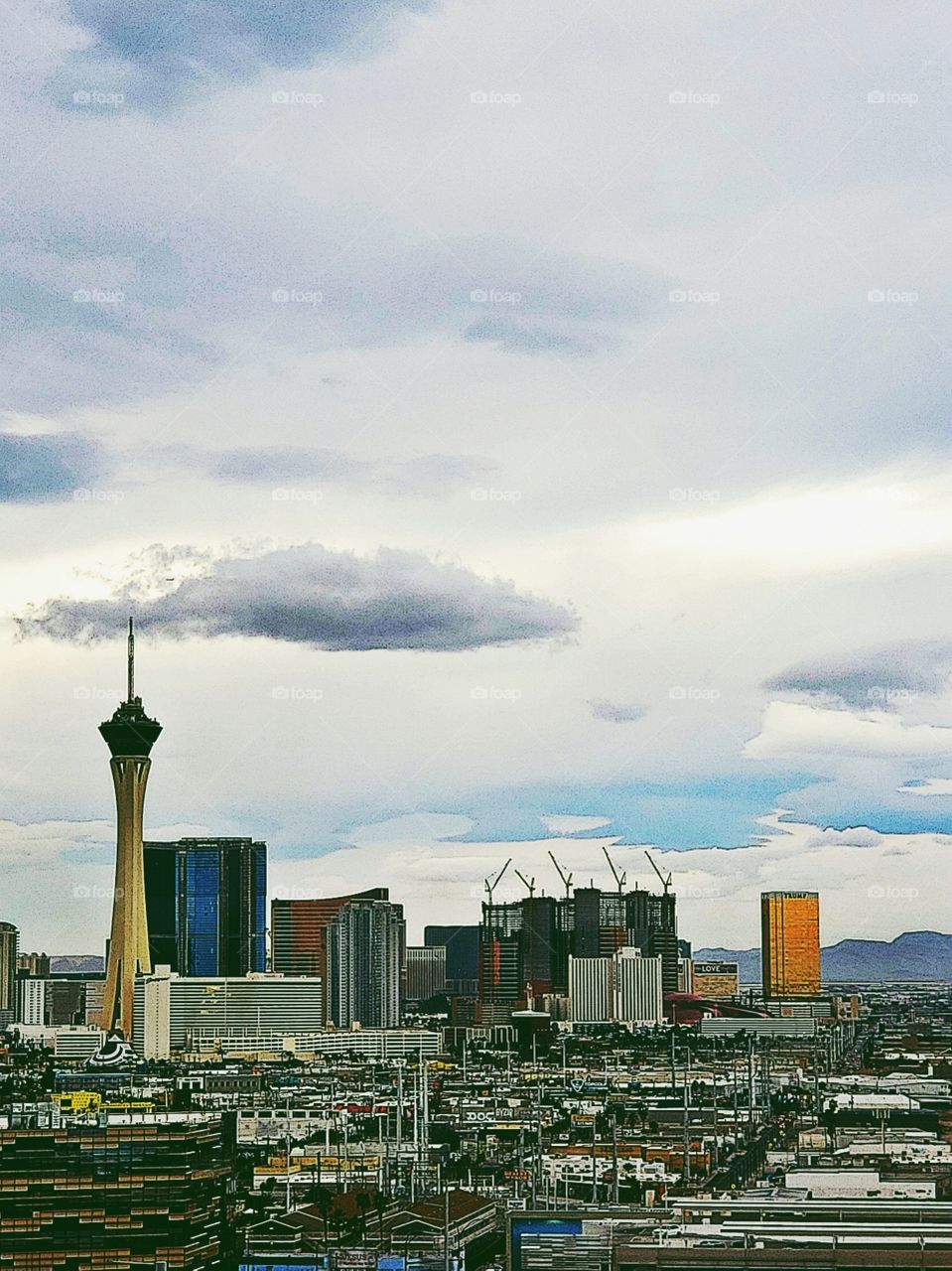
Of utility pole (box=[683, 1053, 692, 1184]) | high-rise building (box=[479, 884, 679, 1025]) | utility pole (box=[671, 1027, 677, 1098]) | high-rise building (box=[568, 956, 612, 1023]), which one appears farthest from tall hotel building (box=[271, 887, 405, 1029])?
utility pole (box=[683, 1053, 692, 1184])

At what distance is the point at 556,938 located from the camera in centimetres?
3019

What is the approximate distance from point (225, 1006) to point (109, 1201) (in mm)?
18803

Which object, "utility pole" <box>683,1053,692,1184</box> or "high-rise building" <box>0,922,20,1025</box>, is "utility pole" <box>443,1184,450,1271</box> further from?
"high-rise building" <box>0,922,20,1025</box>

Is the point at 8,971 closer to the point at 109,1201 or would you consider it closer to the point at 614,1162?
the point at 614,1162

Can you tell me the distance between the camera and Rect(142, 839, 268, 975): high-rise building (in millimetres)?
28000

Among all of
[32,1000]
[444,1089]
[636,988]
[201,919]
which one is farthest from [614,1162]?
[201,919]

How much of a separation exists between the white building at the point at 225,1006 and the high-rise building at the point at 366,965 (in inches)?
13.0

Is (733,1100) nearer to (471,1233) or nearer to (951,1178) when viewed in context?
(951,1178)

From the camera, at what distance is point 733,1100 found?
65.3 feet

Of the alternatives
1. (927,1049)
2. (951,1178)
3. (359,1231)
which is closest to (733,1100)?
(927,1049)

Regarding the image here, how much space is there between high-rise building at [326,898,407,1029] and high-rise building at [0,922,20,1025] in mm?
4321

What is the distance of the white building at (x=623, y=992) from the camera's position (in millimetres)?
29016

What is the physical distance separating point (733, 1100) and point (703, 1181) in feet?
19.8

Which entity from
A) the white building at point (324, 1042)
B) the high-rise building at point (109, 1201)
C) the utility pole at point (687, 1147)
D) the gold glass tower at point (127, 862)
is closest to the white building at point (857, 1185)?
the utility pole at point (687, 1147)
